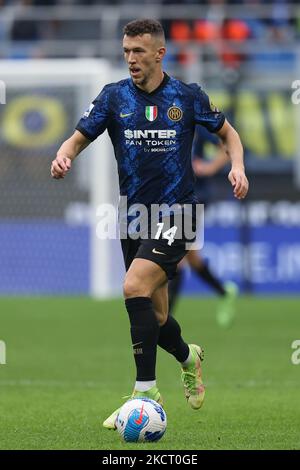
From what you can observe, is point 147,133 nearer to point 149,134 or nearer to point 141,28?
point 149,134

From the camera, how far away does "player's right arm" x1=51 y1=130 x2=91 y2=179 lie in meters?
6.79

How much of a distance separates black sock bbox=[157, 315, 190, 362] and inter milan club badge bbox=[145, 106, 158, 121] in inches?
50.0

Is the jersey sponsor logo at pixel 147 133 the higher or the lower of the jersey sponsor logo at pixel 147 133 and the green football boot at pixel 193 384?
the higher

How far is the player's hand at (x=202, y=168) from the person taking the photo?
13.7 metres

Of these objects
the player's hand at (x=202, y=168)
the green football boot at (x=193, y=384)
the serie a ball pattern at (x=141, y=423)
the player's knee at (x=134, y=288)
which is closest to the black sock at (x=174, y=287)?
the player's hand at (x=202, y=168)

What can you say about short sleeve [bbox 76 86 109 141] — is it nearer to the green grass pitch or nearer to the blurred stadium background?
the green grass pitch

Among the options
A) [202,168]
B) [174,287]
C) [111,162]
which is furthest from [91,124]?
[111,162]

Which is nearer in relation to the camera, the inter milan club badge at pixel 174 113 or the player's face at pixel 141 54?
the player's face at pixel 141 54

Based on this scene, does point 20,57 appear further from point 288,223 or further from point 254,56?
point 288,223

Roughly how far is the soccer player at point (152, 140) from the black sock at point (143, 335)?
0.07 m

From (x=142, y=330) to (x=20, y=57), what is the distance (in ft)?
48.4

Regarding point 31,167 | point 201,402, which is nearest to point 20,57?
point 31,167

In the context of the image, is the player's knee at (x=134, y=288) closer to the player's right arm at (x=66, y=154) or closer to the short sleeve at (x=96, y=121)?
the player's right arm at (x=66, y=154)

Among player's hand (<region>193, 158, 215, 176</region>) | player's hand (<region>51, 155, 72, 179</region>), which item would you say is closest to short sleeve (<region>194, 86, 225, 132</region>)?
player's hand (<region>51, 155, 72, 179</region>)
